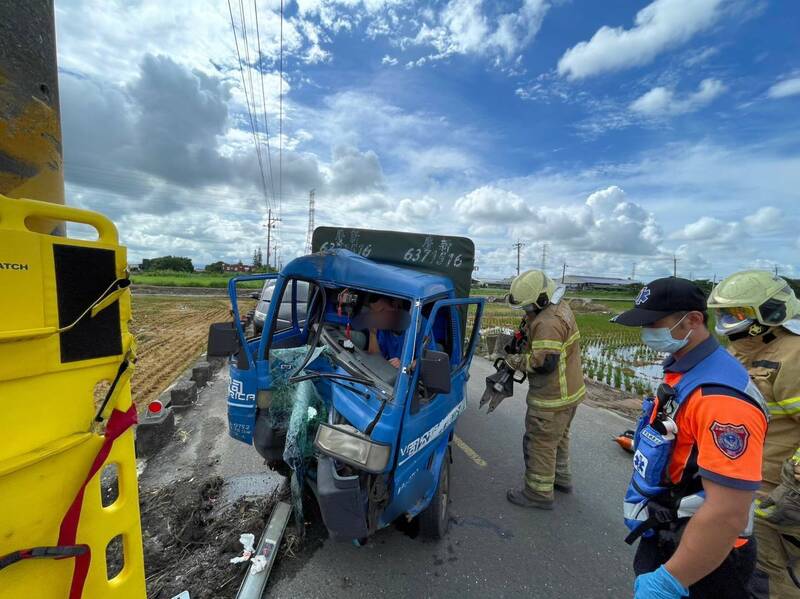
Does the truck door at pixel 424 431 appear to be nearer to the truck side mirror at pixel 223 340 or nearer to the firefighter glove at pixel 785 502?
the truck side mirror at pixel 223 340

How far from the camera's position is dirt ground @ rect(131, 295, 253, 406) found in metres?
6.76

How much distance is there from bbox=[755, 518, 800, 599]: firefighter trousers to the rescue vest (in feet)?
3.08

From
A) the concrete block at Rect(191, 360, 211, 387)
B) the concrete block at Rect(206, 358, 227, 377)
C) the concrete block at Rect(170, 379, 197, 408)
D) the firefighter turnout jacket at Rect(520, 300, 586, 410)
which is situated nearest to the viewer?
the firefighter turnout jacket at Rect(520, 300, 586, 410)

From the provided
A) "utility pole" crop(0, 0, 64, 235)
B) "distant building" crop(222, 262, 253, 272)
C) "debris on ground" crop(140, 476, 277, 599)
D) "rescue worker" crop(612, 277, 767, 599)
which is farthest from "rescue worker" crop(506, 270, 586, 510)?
"distant building" crop(222, 262, 253, 272)

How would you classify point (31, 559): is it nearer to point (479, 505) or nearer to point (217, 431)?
point (479, 505)

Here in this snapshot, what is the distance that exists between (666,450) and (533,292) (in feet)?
6.75

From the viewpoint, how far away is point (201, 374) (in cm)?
620

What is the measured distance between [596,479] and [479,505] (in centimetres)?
154

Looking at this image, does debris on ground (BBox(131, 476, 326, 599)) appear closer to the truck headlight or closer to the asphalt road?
the asphalt road

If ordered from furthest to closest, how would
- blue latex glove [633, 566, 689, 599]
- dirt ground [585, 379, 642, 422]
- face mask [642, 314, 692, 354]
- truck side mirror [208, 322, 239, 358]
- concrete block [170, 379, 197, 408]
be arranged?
1. dirt ground [585, 379, 642, 422]
2. concrete block [170, 379, 197, 408]
3. truck side mirror [208, 322, 239, 358]
4. face mask [642, 314, 692, 354]
5. blue latex glove [633, 566, 689, 599]

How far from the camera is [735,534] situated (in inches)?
50.6

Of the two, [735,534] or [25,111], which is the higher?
[25,111]

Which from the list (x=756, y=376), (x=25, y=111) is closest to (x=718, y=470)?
(x=756, y=376)

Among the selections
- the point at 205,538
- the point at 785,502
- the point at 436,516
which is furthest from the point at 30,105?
the point at 785,502
